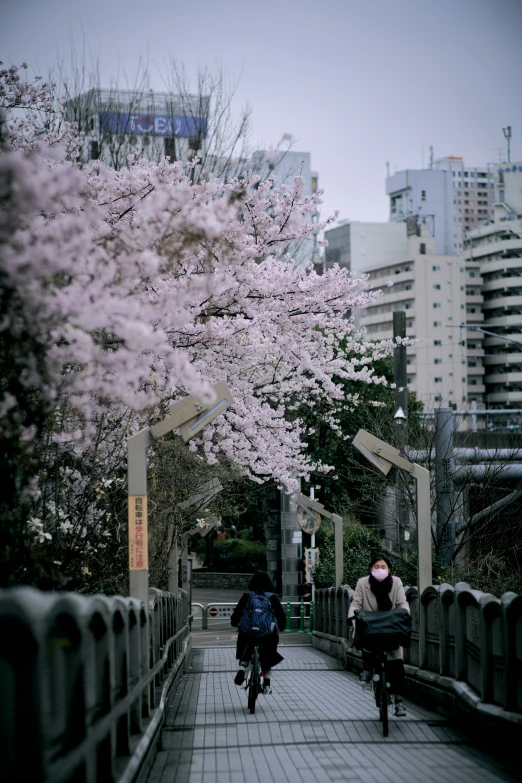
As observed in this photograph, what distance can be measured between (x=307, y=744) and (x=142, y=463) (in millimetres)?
2947

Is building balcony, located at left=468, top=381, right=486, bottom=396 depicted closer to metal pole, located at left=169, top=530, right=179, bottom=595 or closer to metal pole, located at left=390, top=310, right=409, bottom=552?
metal pole, located at left=390, top=310, right=409, bottom=552

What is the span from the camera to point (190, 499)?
1800 cm

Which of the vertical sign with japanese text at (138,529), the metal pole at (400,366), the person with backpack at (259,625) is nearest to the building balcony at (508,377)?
the metal pole at (400,366)

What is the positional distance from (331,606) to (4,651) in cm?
1797

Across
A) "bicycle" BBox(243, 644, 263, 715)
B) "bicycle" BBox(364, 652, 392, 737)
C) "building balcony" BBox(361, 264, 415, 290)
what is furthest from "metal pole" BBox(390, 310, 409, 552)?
"building balcony" BBox(361, 264, 415, 290)

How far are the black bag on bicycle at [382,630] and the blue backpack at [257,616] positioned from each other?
6.68 feet

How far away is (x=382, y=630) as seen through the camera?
973 cm

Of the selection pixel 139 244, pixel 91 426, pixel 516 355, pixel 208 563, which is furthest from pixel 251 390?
pixel 516 355

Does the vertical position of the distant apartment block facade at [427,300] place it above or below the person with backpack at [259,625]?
above

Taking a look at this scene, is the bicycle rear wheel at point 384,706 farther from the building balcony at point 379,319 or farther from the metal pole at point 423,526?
the building balcony at point 379,319

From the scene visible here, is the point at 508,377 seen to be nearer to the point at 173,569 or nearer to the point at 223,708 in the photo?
the point at 173,569

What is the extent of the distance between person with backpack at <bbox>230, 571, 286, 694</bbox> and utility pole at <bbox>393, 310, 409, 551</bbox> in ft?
34.7

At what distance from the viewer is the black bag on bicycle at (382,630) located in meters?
9.72

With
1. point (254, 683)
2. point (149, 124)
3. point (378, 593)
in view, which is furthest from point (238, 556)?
point (378, 593)
